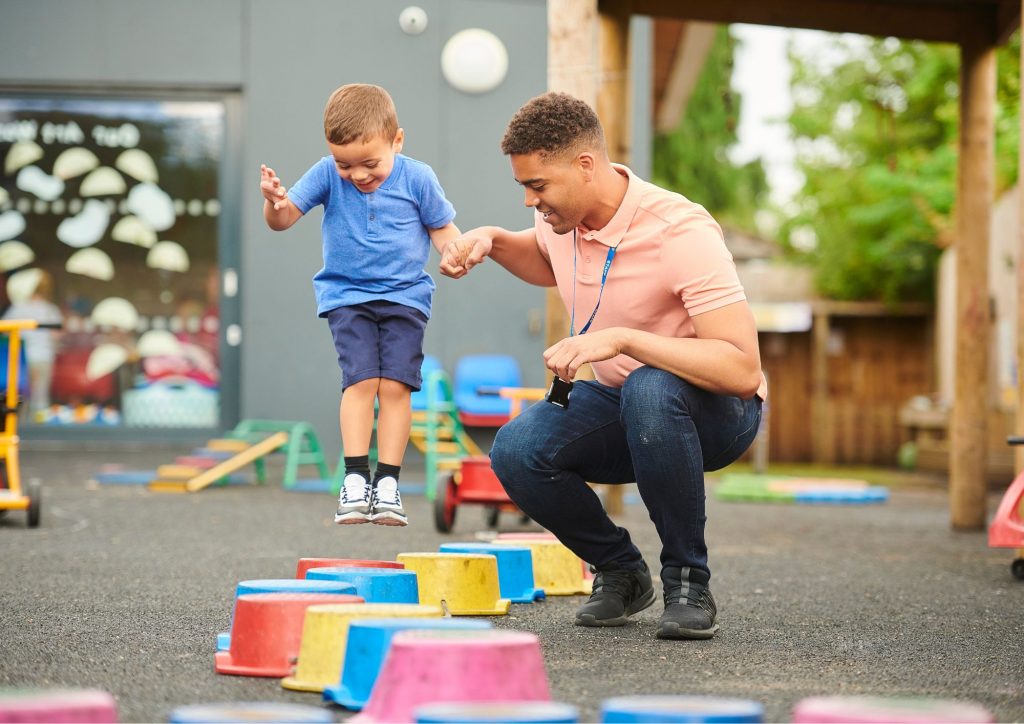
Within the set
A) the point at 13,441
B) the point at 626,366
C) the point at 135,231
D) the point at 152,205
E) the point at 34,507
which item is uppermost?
the point at 152,205

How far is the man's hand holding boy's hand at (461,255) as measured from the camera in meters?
3.49

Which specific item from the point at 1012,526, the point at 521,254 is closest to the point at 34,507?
the point at 521,254

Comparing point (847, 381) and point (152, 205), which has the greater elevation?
point (152, 205)

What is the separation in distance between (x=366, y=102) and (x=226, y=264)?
7155mm

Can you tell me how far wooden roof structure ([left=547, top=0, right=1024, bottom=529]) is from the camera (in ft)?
22.9

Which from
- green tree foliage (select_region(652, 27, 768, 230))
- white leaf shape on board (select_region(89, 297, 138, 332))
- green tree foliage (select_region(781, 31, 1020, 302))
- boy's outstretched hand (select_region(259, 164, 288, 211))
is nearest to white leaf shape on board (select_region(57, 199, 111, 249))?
white leaf shape on board (select_region(89, 297, 138, 332))

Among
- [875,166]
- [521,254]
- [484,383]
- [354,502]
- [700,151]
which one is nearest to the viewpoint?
[521,254]

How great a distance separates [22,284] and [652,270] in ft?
28.3

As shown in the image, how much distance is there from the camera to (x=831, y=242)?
68.6 ft

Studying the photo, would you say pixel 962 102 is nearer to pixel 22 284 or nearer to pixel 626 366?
pixel 626 366

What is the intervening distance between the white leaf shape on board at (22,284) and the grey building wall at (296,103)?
1.45 m

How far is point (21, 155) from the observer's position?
A: 35.8ft

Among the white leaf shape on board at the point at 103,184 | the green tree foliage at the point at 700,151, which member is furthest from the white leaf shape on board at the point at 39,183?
the green tree foliage at the point at 700,151

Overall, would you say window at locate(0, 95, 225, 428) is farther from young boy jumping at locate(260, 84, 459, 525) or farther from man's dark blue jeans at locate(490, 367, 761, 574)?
man's dark blue jeans at locate(490, 367, 761, 574)
